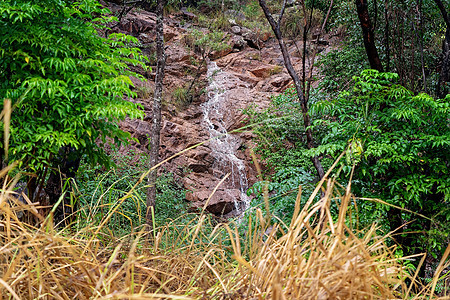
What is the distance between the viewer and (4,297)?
24.4 inches

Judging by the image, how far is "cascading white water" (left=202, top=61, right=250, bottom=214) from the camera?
10641 millimetres

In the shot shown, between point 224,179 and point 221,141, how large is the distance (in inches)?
428

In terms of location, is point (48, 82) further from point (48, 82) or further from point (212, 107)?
point (212, 107)

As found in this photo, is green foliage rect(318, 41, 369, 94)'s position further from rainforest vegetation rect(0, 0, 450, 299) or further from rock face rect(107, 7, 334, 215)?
rock face rect(107, 7, 334, 215)

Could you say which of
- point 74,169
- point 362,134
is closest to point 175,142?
point 74,169

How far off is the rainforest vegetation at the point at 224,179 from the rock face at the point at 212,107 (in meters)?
1.08

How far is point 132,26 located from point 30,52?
12.7 m

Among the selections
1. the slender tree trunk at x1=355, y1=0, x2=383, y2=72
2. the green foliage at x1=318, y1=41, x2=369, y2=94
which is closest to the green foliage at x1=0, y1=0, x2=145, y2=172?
the slender tree trunk at x1=355, y1=0, x2=383, y2=72

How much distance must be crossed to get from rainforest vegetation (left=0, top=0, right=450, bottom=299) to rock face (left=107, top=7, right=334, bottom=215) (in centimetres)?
108

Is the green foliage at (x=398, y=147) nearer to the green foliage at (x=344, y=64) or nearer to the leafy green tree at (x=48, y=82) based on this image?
the leafy green tree at (x=48, y=82)

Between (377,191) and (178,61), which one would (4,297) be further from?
(178,61)

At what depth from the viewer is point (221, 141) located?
461 inches

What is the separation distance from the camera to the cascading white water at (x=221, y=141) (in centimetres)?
1064

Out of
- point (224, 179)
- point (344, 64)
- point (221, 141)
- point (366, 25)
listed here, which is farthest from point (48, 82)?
point (221, 141)
